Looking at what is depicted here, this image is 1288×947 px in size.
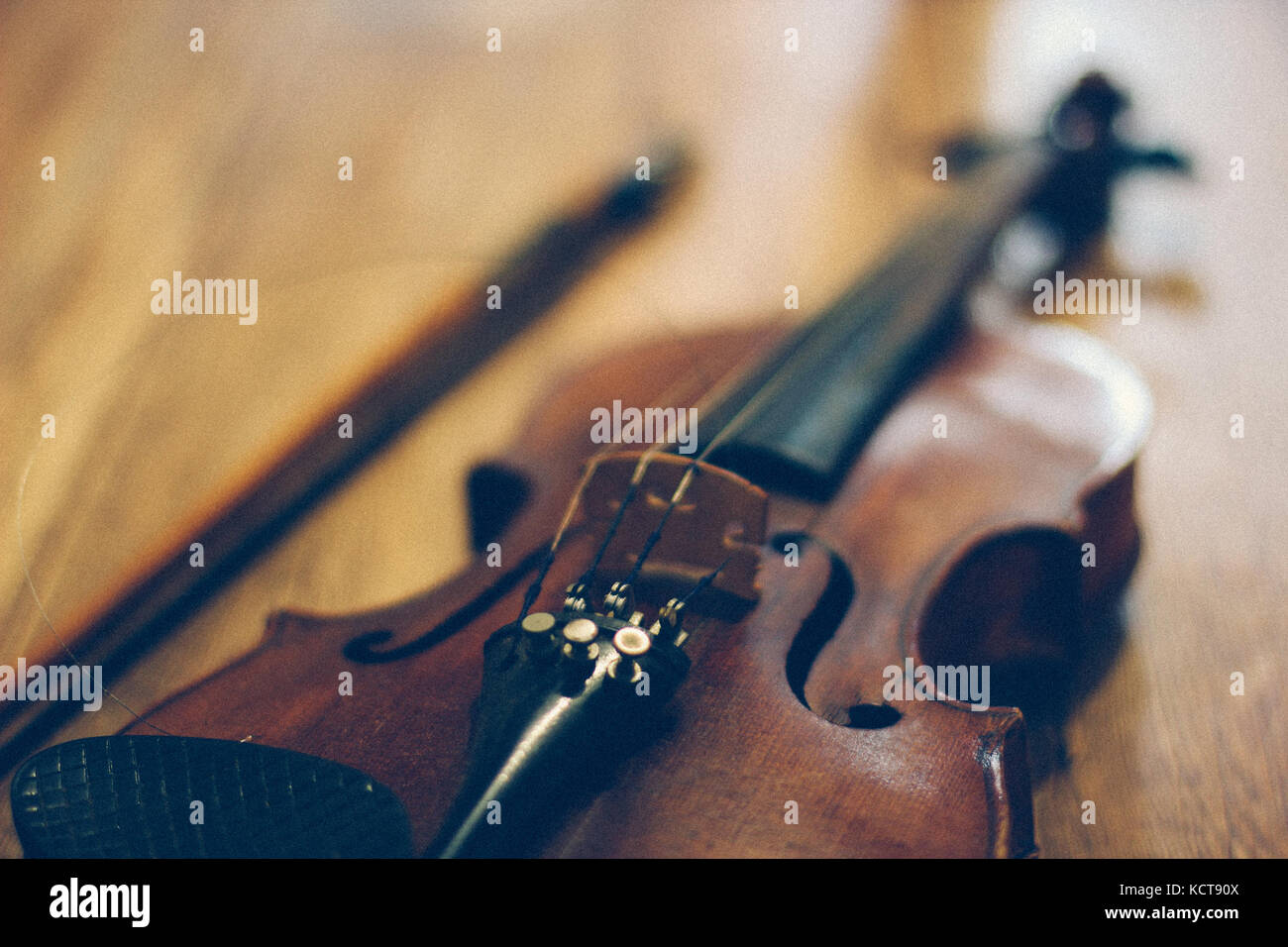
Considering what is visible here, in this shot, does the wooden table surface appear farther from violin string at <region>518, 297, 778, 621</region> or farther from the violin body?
violin string at <region>518, 297, 778, 621</region>

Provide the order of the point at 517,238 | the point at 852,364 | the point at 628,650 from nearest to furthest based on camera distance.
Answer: the point at 628,650, the point at 852,364, the point at 517,238

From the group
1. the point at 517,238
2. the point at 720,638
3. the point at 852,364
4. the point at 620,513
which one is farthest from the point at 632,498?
Answer: the point at 517,238

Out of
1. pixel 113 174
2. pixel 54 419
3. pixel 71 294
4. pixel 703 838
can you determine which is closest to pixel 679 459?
pixel 703 838

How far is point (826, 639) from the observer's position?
73 centimetres

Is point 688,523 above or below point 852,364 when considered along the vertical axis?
below

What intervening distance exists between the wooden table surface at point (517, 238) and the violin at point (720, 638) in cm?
10

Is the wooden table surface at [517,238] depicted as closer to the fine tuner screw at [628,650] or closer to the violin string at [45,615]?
the violin string at [45,615]

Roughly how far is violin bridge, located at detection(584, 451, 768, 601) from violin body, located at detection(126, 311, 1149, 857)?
0.02 metres

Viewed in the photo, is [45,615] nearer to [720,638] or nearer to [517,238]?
[720,638]

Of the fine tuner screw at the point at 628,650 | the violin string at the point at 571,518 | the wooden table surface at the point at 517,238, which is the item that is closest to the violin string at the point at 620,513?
the violin string at the point at 571,518

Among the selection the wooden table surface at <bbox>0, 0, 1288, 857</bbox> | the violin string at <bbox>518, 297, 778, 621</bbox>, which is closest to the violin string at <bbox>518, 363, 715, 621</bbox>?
the violin string at <bbox>518, 297, 778, 621</bbox>

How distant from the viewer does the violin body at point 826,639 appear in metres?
0.58

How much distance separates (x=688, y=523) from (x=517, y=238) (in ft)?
3.27

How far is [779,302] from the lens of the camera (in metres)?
1.61
